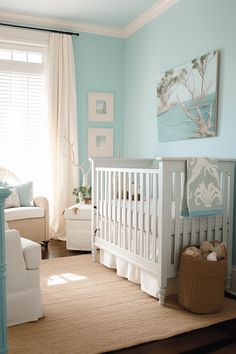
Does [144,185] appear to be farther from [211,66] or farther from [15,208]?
[15,208]

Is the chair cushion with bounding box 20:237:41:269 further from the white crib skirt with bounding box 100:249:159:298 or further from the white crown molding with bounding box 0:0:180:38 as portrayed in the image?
the white crown molding with bounding box 0:0:180:38

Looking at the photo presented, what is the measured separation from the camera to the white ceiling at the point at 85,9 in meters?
3.69

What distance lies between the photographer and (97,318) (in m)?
2.18

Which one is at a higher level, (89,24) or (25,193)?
(89,24)

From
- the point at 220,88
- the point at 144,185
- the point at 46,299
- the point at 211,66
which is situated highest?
the point at 211,66

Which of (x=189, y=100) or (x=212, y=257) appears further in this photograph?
(x=189, y=100)

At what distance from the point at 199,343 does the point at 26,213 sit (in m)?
2.32

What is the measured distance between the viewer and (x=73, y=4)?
3.74 meters

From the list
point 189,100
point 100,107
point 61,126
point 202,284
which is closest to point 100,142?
point 100,107

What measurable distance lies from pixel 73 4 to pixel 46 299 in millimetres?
2981

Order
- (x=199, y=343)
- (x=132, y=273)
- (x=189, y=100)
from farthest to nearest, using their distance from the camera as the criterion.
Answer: (x=189, y=100) → (x=132, y=273) → (x=199, y=343)

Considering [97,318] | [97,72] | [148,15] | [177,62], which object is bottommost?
→ [97,318]

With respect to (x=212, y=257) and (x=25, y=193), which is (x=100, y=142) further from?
(x=212, y=257)

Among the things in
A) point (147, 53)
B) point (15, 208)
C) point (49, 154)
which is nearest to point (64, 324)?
point (15, 208)
